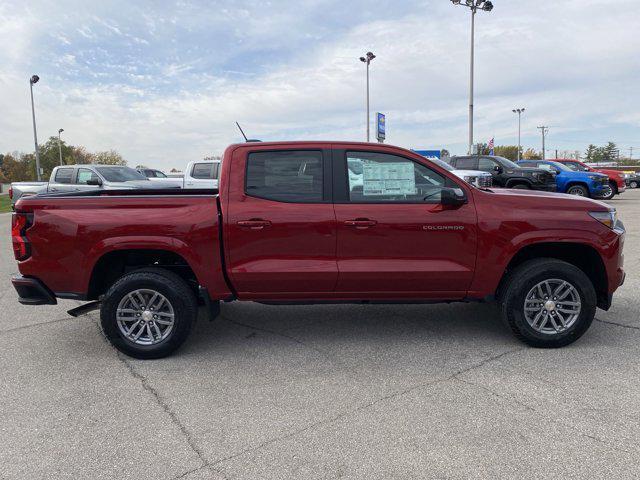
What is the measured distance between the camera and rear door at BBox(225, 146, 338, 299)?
13.9 ft

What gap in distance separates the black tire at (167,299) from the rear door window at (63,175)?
1256 cm

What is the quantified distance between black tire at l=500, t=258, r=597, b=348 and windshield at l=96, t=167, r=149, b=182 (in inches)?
525

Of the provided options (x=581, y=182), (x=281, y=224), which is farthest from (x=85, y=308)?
(x=581, y=182)

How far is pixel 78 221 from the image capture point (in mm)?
4223

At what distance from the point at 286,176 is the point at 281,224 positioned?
449 mm

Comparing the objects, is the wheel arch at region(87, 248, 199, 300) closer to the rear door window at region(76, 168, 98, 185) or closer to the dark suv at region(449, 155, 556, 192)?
the rear door window at region(76, 168, 98, 185)

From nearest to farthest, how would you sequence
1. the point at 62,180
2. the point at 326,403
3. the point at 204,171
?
the point at 326,403
the point at 62,180
the point at 204,171

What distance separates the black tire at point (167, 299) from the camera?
426cm

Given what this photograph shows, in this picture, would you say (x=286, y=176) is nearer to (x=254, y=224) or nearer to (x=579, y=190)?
(x=254, y=224)

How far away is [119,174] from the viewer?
15609mm

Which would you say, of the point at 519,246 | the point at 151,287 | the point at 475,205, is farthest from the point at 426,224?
the point at 151,287

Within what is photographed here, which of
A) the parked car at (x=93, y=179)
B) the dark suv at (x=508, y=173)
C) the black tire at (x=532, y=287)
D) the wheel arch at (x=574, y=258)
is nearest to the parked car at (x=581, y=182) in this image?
the dark suv at (x=508, y=173)

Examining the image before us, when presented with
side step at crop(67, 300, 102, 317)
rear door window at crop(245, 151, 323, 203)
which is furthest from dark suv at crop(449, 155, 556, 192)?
side step at crop(67, 300, 102, 317)

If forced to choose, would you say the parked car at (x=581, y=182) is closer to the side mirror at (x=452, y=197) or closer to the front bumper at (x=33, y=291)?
the side mirror at (x=452, y=197)
